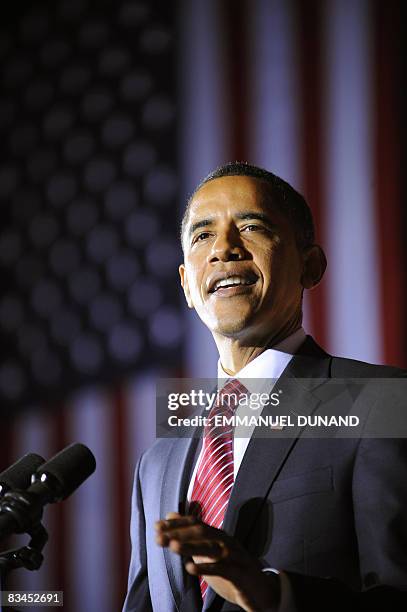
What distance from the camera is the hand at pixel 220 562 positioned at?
0.88m

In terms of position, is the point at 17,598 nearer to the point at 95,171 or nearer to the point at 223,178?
the point at 223,178

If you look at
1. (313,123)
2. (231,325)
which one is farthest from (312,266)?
(313,123)

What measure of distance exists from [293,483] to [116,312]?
111cm

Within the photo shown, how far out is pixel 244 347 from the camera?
145cm

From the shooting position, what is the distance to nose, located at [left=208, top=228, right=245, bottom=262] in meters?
1.42

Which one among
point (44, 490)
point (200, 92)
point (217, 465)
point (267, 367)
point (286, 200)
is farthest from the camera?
point (200, 92)

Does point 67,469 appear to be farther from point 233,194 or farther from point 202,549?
point 233,194

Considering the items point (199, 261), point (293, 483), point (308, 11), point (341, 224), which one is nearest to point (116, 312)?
point (341, 224)

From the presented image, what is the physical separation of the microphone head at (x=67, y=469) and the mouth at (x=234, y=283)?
407mm

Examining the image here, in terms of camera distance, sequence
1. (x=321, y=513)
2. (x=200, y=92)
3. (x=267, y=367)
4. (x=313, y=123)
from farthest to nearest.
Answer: (x=200, y=92) → (x=313, y=123) → (x=267, y=367) → (x=321, y=513)

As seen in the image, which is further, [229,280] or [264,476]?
[229,280]

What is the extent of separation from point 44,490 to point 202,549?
9.6 inches

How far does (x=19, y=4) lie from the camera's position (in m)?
2.46

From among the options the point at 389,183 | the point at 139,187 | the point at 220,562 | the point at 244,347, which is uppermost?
the point at 139,187
